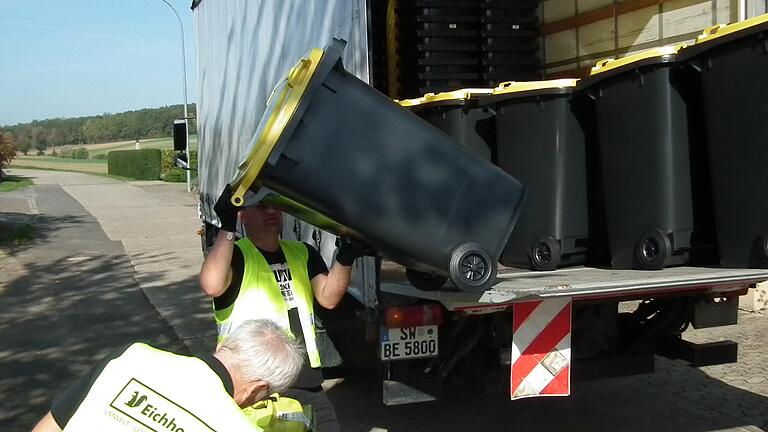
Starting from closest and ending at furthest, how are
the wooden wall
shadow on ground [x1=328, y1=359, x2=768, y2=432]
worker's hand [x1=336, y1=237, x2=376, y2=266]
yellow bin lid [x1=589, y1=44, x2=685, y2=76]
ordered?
1. worker's hand [x1=336, y1=237, x2=376, y2=266]
2. yellow bin lid [x1=589, y1=44, x2=685, y2=76]
3. the wooden wall
4. shadow on ground [x1=328, y1=359, x2=768, y2=432]

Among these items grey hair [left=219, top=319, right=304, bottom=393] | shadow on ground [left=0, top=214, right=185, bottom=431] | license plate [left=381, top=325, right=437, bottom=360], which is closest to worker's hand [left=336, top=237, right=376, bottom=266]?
license plate [left=381, top=325, right=437, bottom=360]

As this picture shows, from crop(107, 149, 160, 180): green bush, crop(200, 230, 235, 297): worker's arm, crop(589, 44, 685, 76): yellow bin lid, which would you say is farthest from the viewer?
crop(107, 149, 160, 180): green bush

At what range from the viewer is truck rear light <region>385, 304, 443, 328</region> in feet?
12.2

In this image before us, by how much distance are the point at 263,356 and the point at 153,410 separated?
0.39 meters

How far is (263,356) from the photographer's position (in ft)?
7.24

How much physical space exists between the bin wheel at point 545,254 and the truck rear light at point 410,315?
1.75ft

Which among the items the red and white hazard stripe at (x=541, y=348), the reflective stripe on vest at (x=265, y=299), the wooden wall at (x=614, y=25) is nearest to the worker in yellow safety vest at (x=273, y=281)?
the reflective stripe on vest at (x=265, y=299)

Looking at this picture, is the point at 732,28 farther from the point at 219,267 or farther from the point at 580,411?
the point at 580,411

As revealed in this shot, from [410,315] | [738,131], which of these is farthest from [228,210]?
[738,131]

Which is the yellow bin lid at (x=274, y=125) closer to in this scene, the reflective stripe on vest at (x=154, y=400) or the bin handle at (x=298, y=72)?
the bin handle at (x=298, y=72)

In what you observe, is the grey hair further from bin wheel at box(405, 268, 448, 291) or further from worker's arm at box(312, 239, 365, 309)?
bin wheel at box(405, 268, 448, 291)

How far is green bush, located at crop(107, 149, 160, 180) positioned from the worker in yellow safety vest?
4089 cm

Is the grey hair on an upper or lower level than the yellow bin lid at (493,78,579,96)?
lower

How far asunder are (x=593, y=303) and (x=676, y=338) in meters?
0.93
